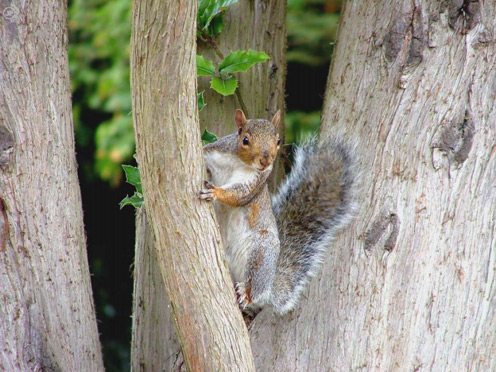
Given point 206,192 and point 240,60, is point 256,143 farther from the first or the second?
point 206,192

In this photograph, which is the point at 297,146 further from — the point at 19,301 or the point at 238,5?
the point at 19,301

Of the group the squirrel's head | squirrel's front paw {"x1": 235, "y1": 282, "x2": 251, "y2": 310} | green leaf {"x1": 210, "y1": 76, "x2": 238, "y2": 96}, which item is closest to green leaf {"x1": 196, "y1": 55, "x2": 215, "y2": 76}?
green leaf {"x1": 210, "y1": 76, "x2": 238, "y2": 96}

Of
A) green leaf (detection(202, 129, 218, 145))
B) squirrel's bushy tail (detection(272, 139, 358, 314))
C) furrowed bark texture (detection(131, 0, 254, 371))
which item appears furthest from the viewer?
green leaf (detection(202, 129, 218, 145))

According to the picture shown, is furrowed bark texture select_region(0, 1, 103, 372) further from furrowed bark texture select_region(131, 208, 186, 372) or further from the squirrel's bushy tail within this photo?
the squirrel's bushy tail

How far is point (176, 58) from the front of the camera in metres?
1.24

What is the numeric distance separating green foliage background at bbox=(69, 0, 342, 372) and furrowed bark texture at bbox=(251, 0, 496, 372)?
112cm

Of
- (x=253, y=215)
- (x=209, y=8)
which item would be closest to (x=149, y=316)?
(x=253, y=215)

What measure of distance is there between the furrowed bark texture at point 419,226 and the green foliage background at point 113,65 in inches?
44.1

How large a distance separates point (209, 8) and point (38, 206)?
27.1 inches

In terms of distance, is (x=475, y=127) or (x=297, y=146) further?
(x=297, y=146)

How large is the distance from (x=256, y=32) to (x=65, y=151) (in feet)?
2.36

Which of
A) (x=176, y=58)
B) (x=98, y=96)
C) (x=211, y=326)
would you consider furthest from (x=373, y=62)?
(x=98, y=96)

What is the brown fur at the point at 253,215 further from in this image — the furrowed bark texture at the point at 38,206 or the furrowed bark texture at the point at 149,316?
the furrowed bark texture at the point at 38,206

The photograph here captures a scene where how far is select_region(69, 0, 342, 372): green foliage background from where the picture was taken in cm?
282
